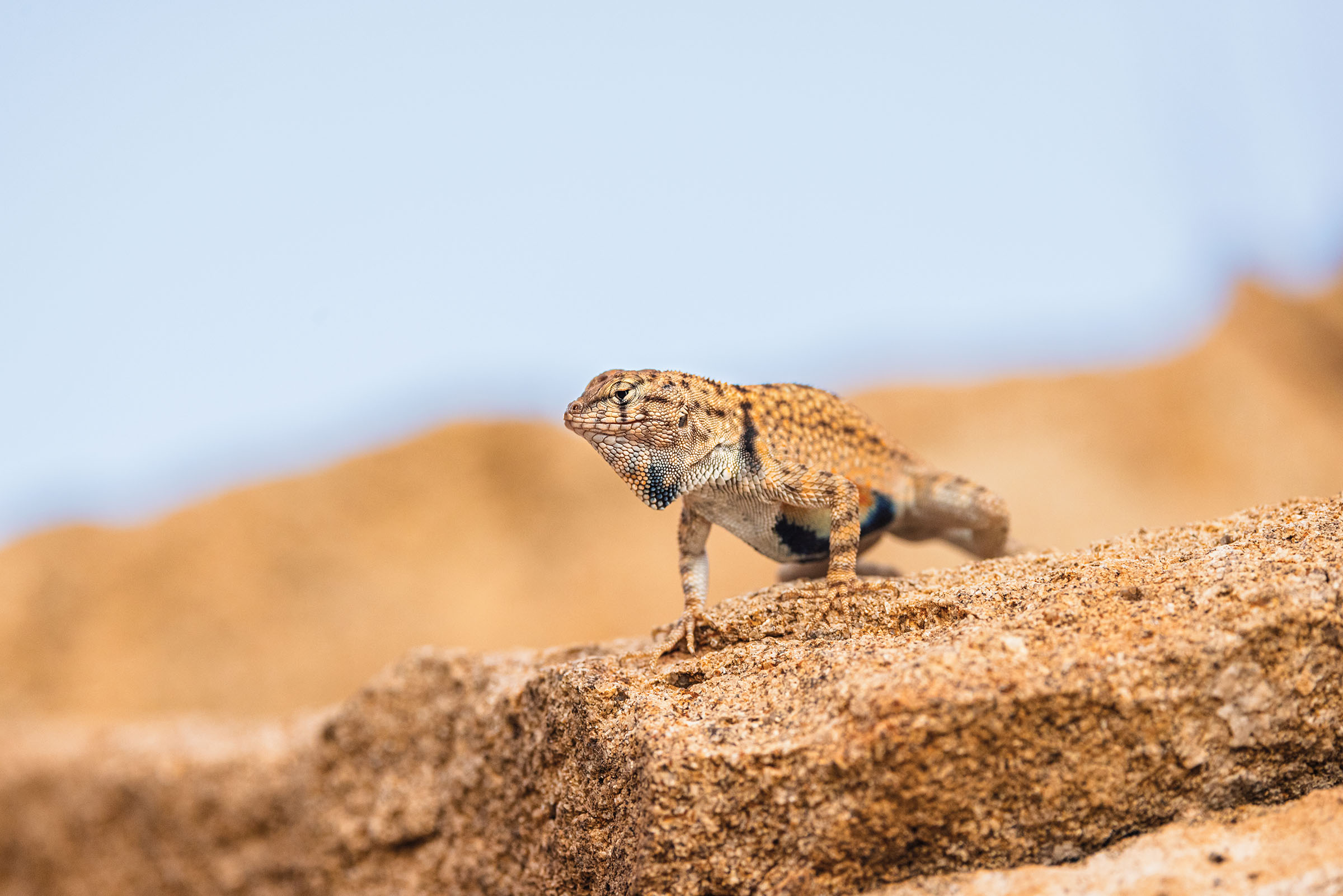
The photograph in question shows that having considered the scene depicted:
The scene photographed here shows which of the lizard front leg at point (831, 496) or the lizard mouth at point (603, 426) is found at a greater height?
the lizard mouth at point (603, 426)

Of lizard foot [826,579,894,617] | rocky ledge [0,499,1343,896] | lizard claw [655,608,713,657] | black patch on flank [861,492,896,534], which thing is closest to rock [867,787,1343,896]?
rocky ledge [0,499,1343,896]

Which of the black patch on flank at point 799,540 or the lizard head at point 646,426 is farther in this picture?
the black patch on flank at point 799,540

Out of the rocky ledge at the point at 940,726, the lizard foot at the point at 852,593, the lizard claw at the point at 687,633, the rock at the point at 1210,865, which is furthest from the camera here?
the lizard claw at the point at 687,633

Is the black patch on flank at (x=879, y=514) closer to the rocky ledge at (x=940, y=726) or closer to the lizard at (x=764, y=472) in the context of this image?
the lizard at (x=764, y=472)

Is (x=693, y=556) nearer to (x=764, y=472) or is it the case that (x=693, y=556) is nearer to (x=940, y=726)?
(x=764, y=472)

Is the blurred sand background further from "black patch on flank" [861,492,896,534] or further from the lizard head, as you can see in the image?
the lizard head

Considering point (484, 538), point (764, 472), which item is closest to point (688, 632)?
point (764, 472)

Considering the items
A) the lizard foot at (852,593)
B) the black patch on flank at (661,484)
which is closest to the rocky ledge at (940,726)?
the lizard foot at (852,593)
